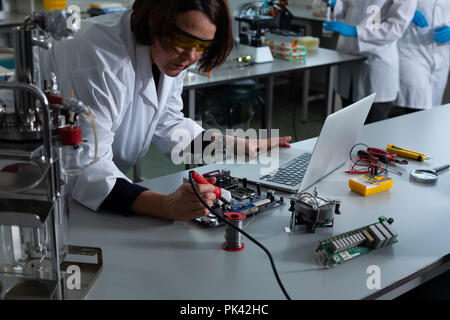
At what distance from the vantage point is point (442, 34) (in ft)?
11.2

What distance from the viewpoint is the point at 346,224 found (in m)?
1.39

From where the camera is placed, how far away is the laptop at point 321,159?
1.47 metres

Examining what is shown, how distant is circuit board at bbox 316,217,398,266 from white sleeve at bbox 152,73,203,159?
826 millimetres

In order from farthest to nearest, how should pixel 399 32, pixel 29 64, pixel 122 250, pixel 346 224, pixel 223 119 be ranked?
pixel 223 119 < pixel 399 32 < pixel 346 224 < pixel 122 250 < pixel 29 64

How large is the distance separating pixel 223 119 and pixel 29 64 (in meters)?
2.93

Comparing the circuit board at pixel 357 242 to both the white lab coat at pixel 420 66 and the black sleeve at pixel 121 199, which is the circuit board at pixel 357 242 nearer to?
the black sleeve at pixel 121 199

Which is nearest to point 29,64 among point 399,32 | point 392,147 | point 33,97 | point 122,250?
point 33,97

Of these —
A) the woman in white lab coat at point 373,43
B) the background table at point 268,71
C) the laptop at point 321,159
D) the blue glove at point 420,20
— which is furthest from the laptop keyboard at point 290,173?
the blue glove at point 420,20

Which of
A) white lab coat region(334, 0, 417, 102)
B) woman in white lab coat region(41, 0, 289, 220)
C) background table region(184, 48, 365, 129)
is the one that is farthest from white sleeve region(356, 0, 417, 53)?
woman in white lab coat region(41, 0, 289, 220)

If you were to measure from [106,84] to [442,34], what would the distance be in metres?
2.74

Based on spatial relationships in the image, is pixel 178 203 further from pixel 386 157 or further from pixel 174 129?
pixel 386 157

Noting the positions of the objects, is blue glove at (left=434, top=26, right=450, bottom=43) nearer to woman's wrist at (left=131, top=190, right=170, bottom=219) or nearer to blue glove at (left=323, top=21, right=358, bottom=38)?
blue glove at (left=323, top=21, right=358, bottom=38)
